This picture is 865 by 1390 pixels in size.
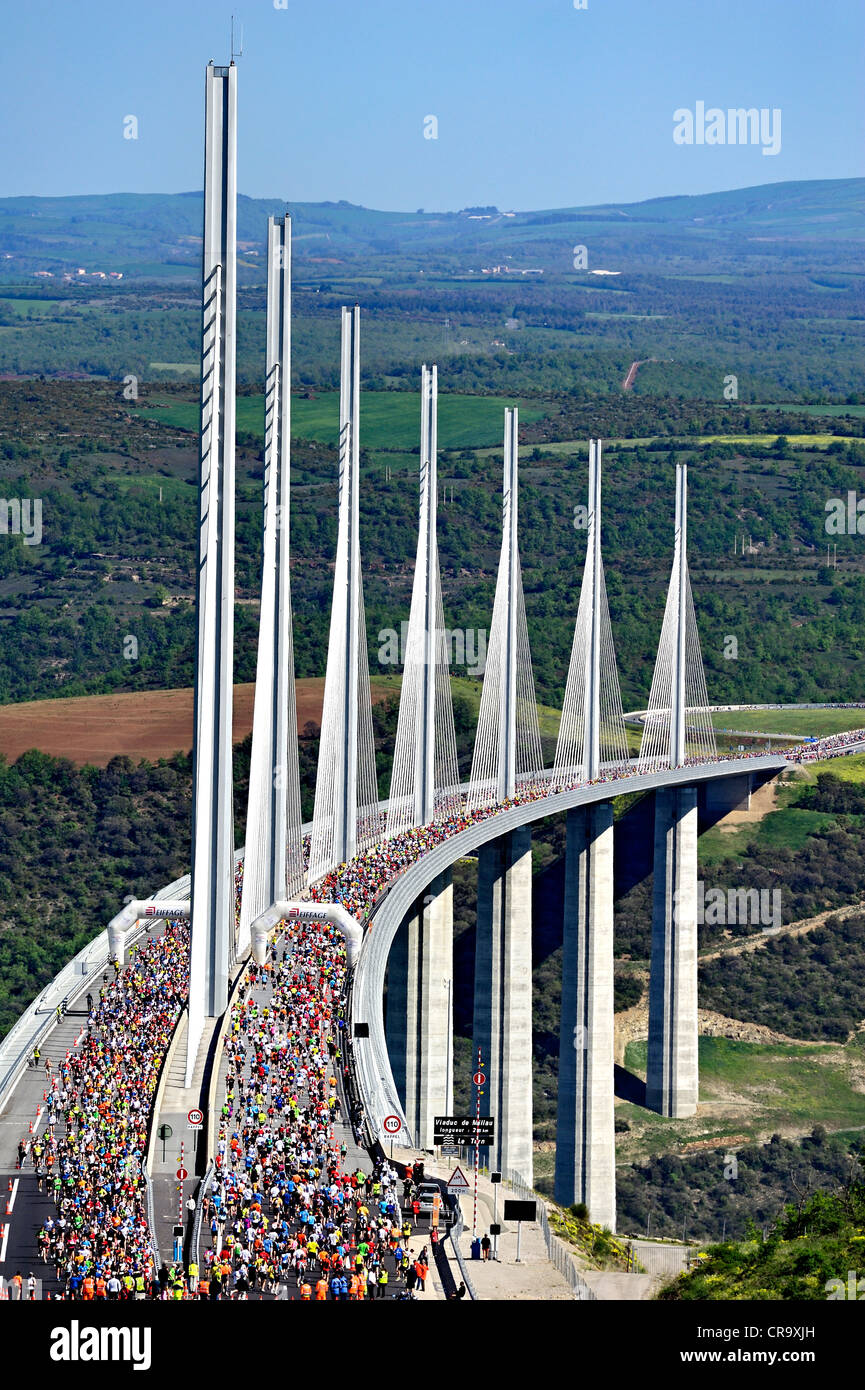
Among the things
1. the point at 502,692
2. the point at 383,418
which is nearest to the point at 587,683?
the point at 502,692

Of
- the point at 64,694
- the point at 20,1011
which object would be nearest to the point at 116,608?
the point at 64,694

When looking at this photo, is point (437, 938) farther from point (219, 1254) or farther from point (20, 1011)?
point (219, 1254)

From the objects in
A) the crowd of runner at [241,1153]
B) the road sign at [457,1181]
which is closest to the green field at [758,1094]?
the crowd of runner at [241,1153]

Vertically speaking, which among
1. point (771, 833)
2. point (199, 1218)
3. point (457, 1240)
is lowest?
point (457, 1240)

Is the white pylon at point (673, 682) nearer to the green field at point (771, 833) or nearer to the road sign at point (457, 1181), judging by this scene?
the green field at point (771, 833)

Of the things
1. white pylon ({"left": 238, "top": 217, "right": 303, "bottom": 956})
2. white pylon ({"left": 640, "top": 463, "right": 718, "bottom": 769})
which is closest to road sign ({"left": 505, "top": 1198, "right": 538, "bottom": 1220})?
white pylon ({"left": 238, "top": 217, "right": 303, "bottom": 956})

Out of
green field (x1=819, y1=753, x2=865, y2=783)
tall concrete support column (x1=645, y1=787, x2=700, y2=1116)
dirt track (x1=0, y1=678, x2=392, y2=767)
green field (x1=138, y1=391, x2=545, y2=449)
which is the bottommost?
tall concrete support column (x1=645, y1=787, x2=700, y2=1116)

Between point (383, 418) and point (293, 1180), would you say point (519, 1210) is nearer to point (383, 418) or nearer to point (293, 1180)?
point (293, 1180)

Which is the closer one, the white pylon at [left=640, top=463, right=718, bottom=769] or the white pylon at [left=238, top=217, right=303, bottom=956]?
the white pylon at [left=238, top=217, right=303, bottom=956]

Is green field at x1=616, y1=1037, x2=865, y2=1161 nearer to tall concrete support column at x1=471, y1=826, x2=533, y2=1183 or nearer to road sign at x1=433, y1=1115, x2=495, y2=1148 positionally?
tall concrete support column at x1=471, y1=826, x2=533, y2=1183
